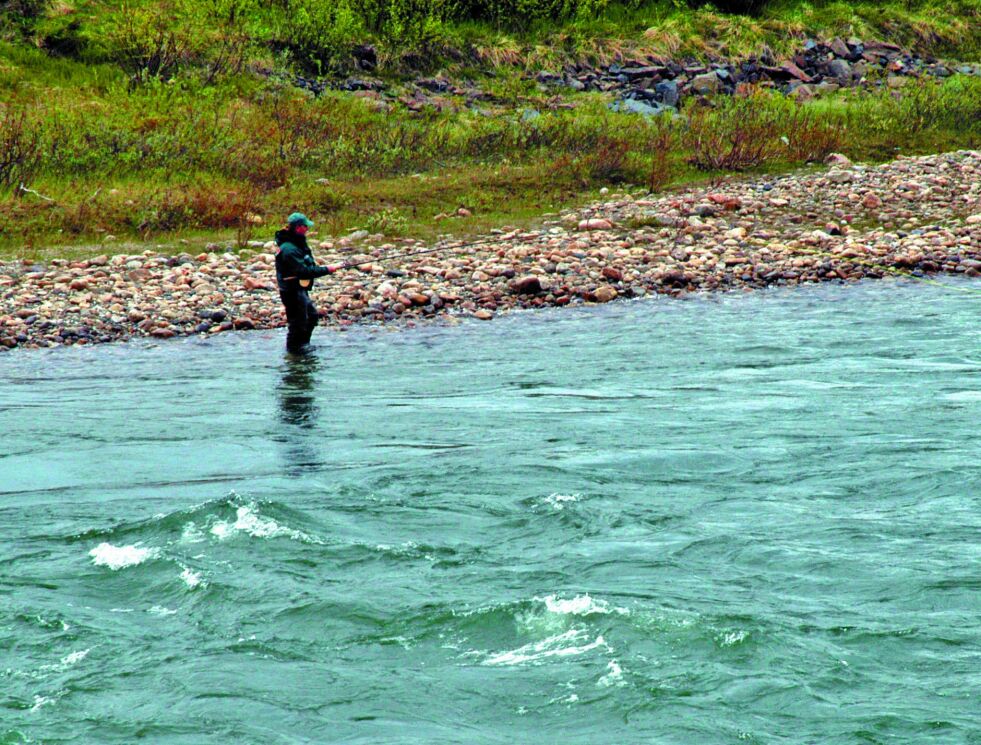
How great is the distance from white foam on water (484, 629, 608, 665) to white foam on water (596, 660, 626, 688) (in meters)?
0.16

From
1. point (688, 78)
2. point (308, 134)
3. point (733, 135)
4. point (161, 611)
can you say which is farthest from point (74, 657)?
point (688, 78)

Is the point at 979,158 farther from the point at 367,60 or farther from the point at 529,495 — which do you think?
the point at 529,495

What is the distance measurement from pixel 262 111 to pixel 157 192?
4.05 metres

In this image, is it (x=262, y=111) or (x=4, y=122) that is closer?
(x=4, y=122)

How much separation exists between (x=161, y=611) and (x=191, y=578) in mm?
380

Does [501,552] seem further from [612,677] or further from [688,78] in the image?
[688,78]

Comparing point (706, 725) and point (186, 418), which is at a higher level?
point (706, 725)

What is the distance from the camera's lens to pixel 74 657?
5.60 m

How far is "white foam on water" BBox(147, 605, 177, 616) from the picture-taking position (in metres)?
6.06

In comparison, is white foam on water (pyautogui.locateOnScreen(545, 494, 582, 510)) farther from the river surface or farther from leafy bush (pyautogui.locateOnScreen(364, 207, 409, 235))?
leafy bush (pyautogui.locateOnScreen(364, 207, 409, 235))

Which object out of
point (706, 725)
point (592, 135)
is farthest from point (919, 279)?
point (706, 725)

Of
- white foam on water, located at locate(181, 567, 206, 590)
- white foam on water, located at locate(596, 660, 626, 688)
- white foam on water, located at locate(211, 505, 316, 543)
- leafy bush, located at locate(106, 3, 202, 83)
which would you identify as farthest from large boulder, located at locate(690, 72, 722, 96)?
white foam on water, located at locate(596, 660, 626, 688)

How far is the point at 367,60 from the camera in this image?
25391mm

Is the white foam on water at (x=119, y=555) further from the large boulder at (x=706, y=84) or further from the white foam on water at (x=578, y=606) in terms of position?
the large boulder at (x=706, y=84)
